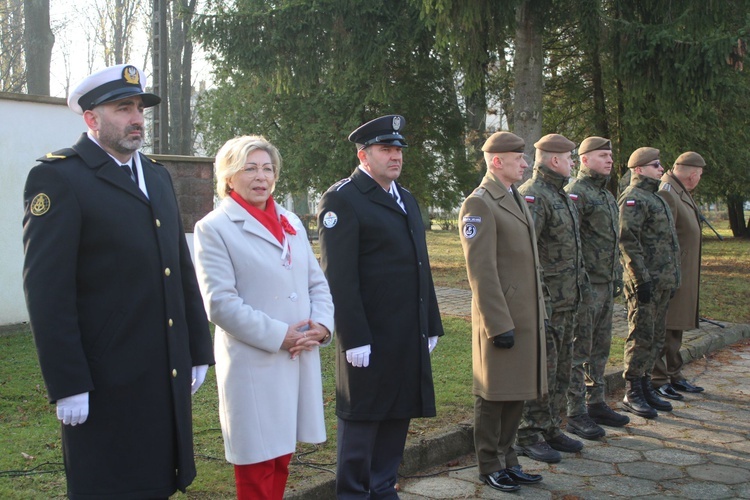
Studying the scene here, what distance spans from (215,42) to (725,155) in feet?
35.8

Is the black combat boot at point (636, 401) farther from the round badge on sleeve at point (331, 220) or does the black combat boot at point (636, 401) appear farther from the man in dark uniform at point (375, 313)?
the round badge on sleeve at point (331, 220)

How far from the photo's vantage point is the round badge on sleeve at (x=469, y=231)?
17.3 ft

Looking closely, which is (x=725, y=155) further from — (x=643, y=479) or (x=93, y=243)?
(x=93, y=243)

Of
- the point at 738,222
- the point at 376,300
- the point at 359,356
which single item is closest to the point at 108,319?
the point at 359,356

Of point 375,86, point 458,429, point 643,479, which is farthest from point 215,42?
point 643,479

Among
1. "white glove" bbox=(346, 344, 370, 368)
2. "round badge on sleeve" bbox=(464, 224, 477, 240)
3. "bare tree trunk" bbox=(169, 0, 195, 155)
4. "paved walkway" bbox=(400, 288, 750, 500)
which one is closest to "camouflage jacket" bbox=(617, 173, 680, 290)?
"paved walkway" bbox=(400, 288, 750, 500)

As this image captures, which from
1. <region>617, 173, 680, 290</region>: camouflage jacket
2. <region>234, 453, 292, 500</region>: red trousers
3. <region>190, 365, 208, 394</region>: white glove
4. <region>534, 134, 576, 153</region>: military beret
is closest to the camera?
<region>190, 365, 208, 394</region>: white glove

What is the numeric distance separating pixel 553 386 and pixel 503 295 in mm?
1075

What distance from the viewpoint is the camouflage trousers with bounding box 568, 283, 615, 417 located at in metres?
6.31

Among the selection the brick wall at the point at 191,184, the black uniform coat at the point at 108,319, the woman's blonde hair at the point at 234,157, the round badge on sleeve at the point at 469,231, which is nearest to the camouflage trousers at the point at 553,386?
the round badge on sleeve at the point at 469,231

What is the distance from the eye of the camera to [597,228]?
654cm

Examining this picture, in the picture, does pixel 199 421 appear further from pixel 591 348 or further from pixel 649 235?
pixel 649 235

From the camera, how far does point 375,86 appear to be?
14.8 metres

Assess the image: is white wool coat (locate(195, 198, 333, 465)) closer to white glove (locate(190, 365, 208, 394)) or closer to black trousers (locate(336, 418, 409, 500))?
white glove (locate(190, 365, 208, 394))
